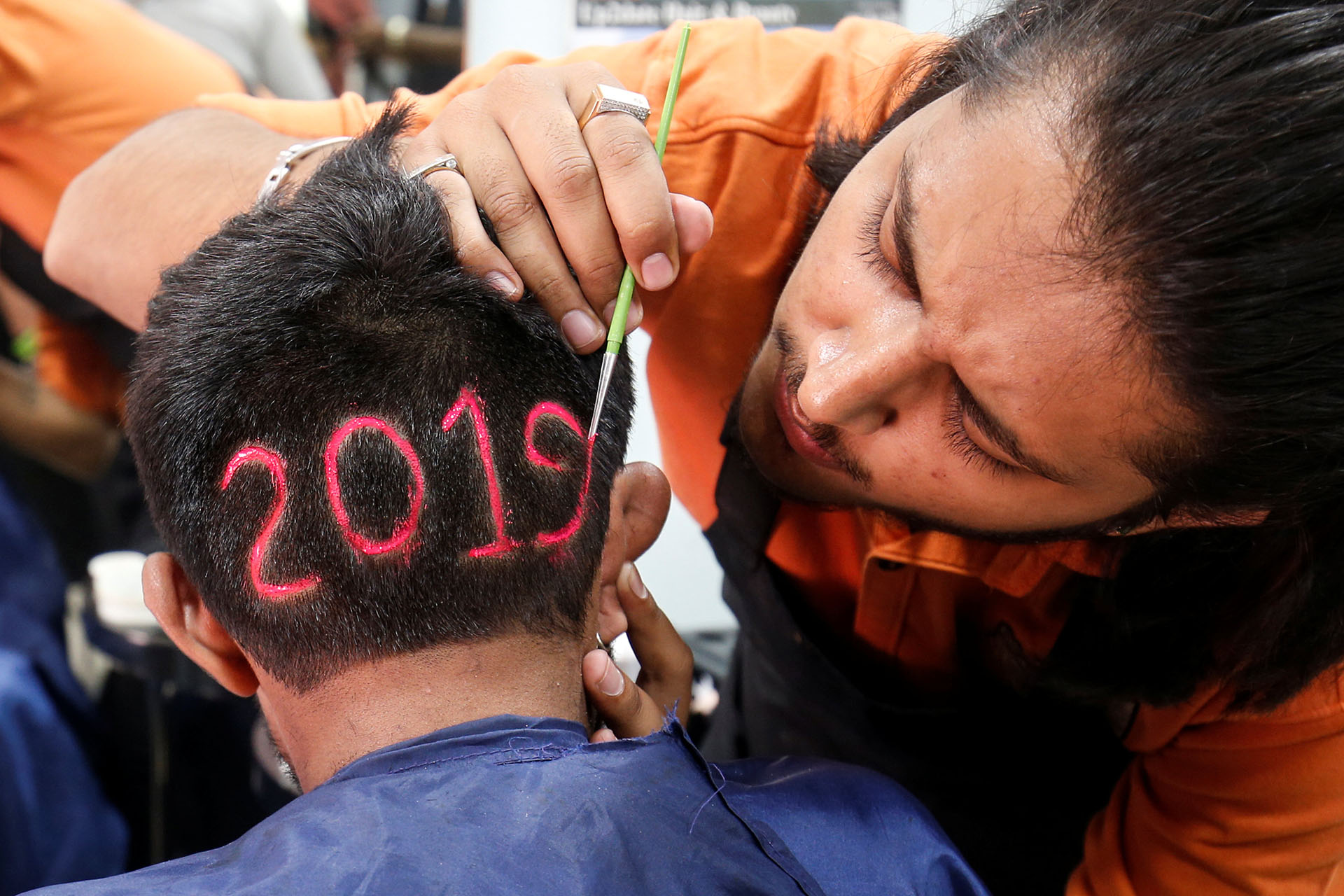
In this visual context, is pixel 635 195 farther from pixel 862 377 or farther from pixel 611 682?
pixel 611 682

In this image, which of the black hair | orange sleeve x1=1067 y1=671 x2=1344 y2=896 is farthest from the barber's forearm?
orange sleeve x1=1067 y1=671 x2=1344 y2=896

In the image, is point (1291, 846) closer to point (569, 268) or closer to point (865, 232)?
point (865, 232)

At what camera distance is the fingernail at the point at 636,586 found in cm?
96

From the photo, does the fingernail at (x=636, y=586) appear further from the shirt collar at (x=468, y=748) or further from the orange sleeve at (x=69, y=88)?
the orange sleeve at (x=69, y=88)

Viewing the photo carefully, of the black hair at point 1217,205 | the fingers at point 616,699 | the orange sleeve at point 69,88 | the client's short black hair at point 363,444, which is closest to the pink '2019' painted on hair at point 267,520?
the client's short black hair at point 363,444

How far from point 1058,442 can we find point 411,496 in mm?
503

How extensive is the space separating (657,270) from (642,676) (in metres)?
0.44

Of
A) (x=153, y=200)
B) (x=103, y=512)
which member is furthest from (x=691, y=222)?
(x=103, y=512)

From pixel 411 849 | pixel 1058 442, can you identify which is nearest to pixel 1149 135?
pixel 1058 442

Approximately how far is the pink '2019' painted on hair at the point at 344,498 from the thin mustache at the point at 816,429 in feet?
1.14

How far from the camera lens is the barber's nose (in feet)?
2.54

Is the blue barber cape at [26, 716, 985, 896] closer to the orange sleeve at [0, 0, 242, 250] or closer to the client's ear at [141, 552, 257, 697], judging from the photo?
the client's ear at [141, 552, 257, 697]

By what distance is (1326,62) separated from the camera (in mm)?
637

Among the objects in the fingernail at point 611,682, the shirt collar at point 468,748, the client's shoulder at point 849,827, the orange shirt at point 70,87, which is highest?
the orange shirt at point 70,87
